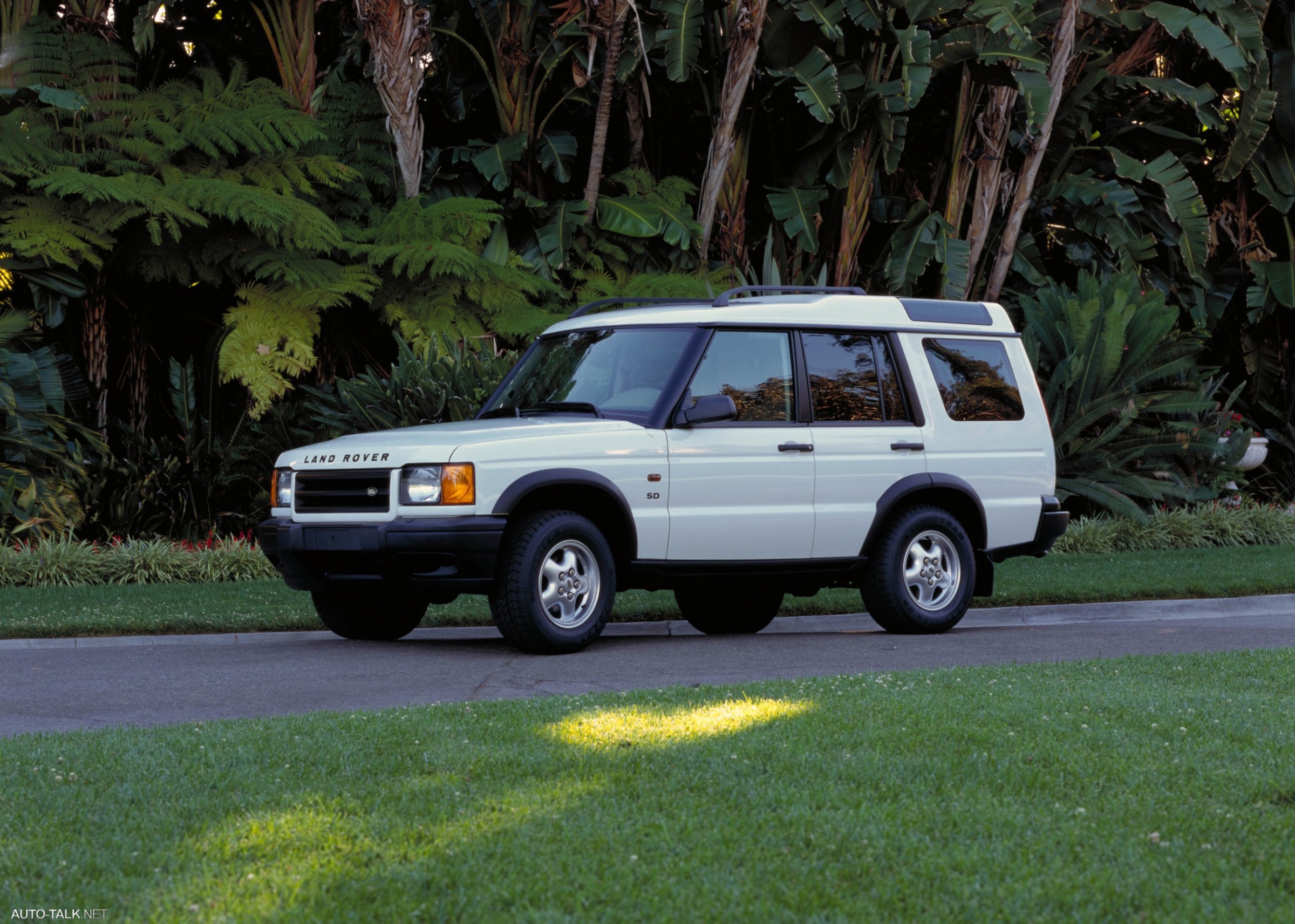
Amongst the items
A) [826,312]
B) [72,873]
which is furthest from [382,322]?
[72,873]

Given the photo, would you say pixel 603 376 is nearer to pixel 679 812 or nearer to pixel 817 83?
pixel 679 812

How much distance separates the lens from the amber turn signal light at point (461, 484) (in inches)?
339

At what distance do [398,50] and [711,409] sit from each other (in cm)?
923

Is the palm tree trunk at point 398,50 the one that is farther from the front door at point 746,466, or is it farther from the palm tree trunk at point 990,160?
the front door at point 746,466

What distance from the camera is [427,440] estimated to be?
8945 millimetres

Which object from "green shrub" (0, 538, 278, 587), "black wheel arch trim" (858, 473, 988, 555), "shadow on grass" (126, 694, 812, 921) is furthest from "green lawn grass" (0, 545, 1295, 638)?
"shadow on grass" (126, 694, 812, 921)

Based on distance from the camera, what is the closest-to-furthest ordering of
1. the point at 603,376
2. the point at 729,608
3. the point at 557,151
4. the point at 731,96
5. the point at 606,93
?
the point at 603,376 < the point at 729,608 < the point at 606,93 < the point at 731,96 < the point at 557,151

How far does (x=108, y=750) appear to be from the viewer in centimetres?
566

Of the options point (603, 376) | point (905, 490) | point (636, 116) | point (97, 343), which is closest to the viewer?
point (603, 376)

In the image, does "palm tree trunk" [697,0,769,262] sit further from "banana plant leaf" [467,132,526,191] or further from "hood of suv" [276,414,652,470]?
"hood of suv" [276,414,652,470]

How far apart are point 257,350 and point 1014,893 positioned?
13265 millimetres

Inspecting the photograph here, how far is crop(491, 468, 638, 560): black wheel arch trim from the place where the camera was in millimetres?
8688

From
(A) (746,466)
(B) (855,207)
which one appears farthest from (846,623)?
(B) (855,207)

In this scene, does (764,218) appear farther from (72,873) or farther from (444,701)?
(72,873)
